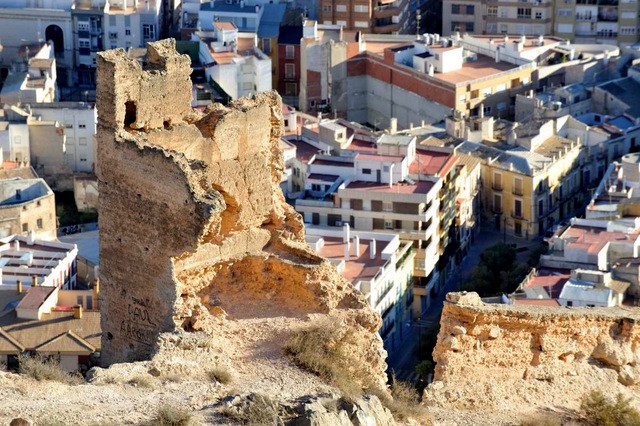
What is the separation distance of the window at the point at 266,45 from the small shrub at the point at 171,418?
65.6 metres

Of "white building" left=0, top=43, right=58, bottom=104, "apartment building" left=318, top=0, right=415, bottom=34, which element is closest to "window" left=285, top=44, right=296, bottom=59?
"apartment building" left=318, top=0, right=415, bottom=34

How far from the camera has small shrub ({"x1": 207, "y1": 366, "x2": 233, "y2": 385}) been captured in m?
26.5

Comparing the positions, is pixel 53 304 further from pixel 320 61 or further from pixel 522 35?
pixel 522 35

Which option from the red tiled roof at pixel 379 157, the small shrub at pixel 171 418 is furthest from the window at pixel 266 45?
the small shrub at pixel 171 418

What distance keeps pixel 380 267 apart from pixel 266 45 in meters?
34.1

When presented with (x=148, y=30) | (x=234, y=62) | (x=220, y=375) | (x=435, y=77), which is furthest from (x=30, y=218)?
(x=220, y=375)

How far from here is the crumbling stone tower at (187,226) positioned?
2820 centimetres

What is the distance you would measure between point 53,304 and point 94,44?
38.1 metres

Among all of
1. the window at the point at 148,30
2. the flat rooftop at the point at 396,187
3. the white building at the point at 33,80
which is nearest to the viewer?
the flat rooftop at the point at 396,187

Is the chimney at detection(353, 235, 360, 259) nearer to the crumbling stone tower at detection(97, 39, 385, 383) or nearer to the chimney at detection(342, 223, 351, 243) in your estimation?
the chimney at detection(342, 223, 351, 243)

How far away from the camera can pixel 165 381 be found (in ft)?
85.8

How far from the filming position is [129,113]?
29.5m

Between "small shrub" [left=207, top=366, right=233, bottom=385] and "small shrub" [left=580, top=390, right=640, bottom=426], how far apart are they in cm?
532

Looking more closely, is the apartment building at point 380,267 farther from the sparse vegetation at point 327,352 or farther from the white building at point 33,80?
the sparse vegetation at point 327,352
